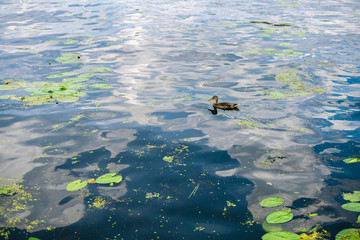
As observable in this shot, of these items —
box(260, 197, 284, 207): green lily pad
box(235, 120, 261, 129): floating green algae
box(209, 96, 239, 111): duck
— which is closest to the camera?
box(260, 197, 284, 207): green lily pad

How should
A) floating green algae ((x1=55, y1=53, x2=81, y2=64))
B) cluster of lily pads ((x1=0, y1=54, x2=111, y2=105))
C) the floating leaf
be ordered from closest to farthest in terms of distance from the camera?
the floating leaf
cluster of lily pads ((x1=0, y1=54, x2=111, y2=105))
floating green algae ((x1=55, y1=53, x2=81, y2=64))

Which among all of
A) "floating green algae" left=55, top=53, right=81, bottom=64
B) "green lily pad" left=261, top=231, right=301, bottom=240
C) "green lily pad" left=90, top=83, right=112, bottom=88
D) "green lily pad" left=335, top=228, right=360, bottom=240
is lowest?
"green lily pad" left=335, top=228, right=360, bottom=240

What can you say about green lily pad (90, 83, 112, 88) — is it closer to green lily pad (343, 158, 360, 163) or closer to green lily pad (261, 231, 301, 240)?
green lily pad (343, 158, 360, 163)

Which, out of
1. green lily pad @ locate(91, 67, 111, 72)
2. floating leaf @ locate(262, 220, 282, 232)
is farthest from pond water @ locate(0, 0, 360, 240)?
green lily pad @ locate(91, 67, 111, 72)

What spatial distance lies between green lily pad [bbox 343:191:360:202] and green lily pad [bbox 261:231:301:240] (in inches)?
30.9

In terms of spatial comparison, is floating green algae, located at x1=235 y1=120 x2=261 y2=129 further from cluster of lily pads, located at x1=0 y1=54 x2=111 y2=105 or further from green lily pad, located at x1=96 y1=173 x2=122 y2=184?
cluster of lily pads, located at x1=0 y1=54 x2=111 y2=105

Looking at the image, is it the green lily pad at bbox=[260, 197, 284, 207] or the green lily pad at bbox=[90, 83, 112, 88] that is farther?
the green lily pad at bbox=[90, 83, 112, 88]

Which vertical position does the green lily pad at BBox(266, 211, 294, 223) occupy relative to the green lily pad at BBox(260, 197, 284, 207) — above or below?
above

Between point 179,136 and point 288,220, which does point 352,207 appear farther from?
point 179,136

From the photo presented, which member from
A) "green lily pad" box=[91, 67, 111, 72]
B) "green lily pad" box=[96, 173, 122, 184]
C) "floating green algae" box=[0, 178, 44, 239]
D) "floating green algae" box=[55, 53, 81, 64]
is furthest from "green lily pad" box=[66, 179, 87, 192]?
"floating green algae" box=[55, 53, 81, 64]

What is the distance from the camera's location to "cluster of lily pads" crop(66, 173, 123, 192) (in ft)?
10.4

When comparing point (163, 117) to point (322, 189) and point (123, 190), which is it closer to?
point (123, 190)

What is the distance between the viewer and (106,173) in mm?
3406

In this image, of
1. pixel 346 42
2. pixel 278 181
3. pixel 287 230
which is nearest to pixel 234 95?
pixel 278 181
